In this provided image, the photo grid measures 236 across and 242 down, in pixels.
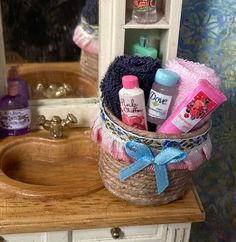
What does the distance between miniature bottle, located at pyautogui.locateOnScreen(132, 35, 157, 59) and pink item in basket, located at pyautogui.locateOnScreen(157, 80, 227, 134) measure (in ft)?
0.67

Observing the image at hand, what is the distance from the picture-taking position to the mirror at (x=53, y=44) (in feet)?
3.51

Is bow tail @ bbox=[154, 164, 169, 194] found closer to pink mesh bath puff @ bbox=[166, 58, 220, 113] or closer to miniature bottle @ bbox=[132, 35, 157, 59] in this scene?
pink mesh bath puff @ bbox=[166, 58, 220, 113]

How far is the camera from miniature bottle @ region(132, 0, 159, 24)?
1.02 m

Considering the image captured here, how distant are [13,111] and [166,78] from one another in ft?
1.34

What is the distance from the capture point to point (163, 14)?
1071mm

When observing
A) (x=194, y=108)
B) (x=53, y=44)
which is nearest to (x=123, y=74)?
(x=194, y=108)

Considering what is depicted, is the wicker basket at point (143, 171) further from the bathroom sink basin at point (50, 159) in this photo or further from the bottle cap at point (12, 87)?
the bottle cap at point (12, 87)

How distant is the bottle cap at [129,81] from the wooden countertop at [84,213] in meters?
0.26

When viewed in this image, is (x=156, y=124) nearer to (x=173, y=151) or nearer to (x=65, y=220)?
(x=173, y=151)

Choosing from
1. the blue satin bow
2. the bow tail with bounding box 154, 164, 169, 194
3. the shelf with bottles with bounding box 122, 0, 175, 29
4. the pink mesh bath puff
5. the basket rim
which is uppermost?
the shelf with bottles with bounding box 122, 0, 175, 29

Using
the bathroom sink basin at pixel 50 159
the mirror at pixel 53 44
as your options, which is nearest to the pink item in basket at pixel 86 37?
the mirror at pixel 53 44

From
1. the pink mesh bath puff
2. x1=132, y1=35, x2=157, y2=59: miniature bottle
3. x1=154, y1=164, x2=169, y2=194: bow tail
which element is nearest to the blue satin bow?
x1=154, y1=164, x2=169, y2=194: bow tail

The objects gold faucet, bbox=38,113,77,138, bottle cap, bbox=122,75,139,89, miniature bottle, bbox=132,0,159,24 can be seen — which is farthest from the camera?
gold faucet, bbox=38,113,77,138

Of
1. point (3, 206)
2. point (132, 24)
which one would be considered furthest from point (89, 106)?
point (3, 206)
